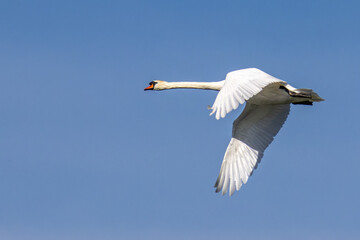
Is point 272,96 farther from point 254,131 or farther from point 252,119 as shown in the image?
point 254,131

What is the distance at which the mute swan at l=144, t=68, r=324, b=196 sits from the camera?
69.9ft

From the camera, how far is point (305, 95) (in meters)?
21.3

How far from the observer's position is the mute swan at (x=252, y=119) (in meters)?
21.3

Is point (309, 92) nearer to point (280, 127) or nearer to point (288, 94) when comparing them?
point (288, 94)

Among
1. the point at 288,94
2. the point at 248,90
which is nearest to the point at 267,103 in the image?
the point at 288,94

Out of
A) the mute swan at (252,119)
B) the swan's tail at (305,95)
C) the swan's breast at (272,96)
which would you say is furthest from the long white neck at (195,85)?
the swan's tail at (305,95)

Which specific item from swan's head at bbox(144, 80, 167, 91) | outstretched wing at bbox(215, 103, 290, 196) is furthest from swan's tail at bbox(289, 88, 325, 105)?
swan's head at bbox(144, 80, 167, 91)

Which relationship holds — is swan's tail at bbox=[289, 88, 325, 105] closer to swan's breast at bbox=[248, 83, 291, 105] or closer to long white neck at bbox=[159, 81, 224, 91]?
swan's breast at bbox=[248, 83, 291, 105]

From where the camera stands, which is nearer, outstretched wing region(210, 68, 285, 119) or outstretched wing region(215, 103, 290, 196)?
outstretched wing region(210, 68, 285, 119)

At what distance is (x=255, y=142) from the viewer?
2300 centimetres

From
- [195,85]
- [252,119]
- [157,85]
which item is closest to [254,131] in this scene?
[252,119]

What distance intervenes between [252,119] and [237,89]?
5063 mm

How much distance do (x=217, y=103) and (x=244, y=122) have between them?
5616 mm

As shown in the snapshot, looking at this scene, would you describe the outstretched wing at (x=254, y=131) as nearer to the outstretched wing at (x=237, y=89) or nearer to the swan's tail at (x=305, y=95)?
the swan's tail at (x=305, y=95)
